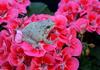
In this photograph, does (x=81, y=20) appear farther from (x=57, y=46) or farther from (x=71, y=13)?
(x=57, y=46)

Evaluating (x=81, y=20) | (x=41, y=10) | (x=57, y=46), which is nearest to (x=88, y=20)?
(x=81, y=20)

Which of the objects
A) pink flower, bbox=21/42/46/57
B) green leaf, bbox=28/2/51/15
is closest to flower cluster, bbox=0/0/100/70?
pink flower, bbox=21/42/46/57

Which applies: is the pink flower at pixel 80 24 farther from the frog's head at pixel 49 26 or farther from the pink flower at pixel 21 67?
the pink flower at pixel 21 67

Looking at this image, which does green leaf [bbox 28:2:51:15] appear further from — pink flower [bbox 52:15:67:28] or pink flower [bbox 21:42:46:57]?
pink flower [bbox 21:42:46:57]

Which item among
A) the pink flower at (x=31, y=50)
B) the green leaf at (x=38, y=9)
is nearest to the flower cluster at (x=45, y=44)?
the pink flower at (x=31, y=50)

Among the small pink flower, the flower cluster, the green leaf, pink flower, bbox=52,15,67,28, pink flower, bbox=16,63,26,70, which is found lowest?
the green leaf

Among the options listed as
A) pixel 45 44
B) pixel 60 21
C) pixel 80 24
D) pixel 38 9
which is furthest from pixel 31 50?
pixel 38 9
